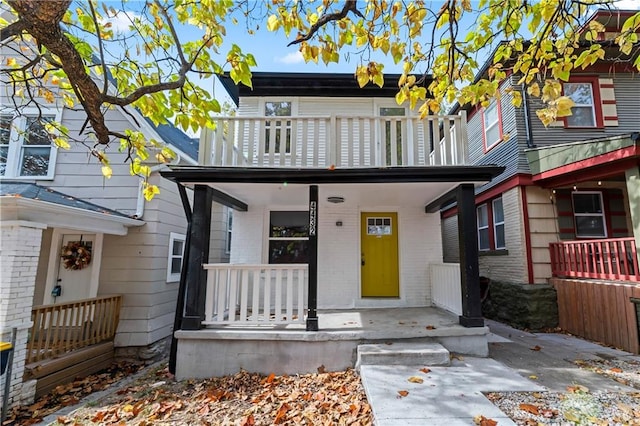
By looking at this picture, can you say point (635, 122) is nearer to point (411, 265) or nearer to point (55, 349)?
point (411, 265)

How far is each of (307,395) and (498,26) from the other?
17.4 feet

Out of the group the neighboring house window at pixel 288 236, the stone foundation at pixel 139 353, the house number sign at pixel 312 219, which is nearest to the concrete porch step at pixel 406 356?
the house number sign at pixel 312 219

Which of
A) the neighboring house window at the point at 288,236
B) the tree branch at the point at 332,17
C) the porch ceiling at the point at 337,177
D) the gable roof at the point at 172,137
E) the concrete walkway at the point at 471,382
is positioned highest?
the gable roof at the point at 172,137

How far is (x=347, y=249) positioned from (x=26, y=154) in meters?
7.72

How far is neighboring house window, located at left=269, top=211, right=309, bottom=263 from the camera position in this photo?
7.33m

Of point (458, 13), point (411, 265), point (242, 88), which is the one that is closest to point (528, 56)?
point (458, 13)

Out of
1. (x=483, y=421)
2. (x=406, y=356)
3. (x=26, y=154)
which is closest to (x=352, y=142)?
(x=406, y=356)

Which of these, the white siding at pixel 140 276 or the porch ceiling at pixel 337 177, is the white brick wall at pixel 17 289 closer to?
the white siding at pixel 140 276

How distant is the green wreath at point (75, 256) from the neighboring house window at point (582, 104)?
12.0 metres

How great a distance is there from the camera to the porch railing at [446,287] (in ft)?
18.1

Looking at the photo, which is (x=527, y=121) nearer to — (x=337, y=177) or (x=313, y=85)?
(x=313, y=85)

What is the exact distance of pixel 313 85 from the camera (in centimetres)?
809

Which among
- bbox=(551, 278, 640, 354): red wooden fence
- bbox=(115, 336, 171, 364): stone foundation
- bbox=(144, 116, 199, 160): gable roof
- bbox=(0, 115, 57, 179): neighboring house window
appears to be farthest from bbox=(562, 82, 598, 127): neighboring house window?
bbox=(0, 115, 57, 179): neighboring house window

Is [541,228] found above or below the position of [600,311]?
above
